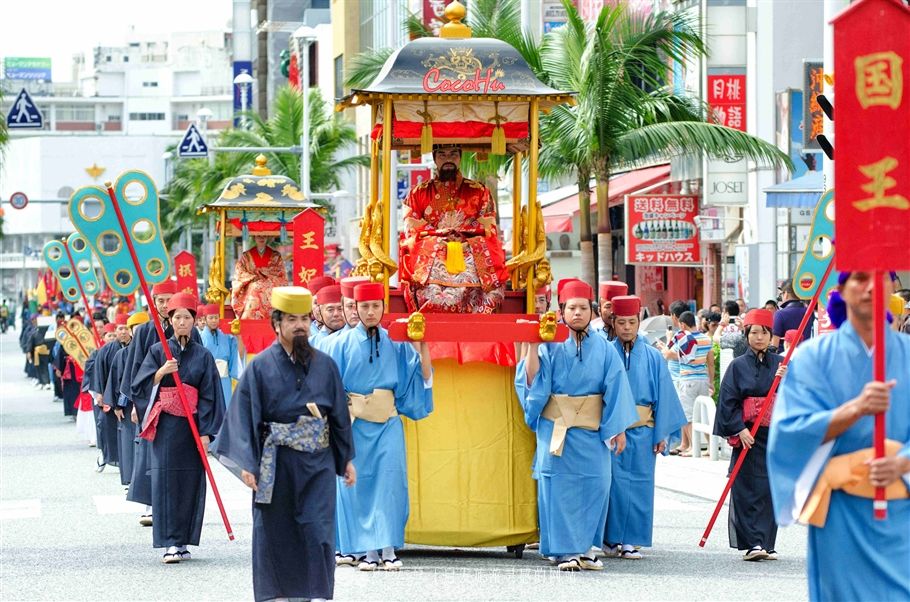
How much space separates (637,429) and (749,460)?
30.7 inches

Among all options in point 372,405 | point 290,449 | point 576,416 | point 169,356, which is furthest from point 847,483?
point 169,356

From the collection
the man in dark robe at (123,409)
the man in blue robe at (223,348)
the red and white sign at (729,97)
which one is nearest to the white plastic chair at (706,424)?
the man in blue robe at (223,348)

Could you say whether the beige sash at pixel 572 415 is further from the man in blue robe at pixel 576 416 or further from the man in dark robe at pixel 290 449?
the man in dark robe at pixel 290 449

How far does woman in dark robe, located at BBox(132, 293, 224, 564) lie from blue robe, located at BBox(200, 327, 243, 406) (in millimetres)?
8175

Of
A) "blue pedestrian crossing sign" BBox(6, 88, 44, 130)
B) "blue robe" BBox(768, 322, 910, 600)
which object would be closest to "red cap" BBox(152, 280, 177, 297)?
"blue robe" BBox(768, 322, 910, 600)

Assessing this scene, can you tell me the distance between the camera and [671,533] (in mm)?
12891

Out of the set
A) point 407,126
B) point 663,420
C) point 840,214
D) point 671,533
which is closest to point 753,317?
point 663,420

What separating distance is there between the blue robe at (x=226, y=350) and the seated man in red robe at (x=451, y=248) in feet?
26.1

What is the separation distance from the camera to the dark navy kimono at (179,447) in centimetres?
1166

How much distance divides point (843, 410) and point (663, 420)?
5643mm

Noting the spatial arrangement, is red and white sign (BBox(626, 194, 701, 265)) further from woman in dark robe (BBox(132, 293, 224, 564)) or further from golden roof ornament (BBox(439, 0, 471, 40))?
woman in dark robe (BBox(132, 293, 224, 564))

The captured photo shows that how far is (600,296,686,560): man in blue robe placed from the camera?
38.5 feet

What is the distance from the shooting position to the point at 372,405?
11.1 metres

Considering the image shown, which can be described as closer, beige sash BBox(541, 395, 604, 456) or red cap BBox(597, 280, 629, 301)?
beige sash BBox(541, 395, 604, 456)
